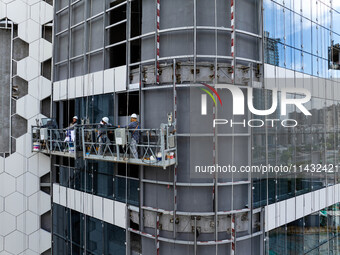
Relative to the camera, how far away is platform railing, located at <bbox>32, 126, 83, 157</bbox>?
1070 centimetres

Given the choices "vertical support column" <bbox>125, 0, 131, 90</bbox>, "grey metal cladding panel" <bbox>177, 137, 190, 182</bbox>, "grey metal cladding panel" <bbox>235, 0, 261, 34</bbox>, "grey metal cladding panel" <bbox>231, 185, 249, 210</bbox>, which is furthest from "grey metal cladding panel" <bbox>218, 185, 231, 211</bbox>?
"grey metal cladding panel" <bbox>235, 0, 261, 34</bbox>

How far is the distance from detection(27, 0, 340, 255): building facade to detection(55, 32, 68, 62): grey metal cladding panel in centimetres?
70

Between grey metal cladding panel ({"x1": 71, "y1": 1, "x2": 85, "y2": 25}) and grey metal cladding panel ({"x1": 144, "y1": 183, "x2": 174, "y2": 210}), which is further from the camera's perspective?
grey metal cladding panel ({"x1": 71, "y1": 1, "x2": 85, "y2": 25})

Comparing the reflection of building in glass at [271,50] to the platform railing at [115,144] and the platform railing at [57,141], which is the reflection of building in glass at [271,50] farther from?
the platform railing at [57,141]

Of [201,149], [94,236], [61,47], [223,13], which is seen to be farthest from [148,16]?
[94,236]

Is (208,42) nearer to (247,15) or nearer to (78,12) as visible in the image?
(247,15)

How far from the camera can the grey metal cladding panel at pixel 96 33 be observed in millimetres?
11125

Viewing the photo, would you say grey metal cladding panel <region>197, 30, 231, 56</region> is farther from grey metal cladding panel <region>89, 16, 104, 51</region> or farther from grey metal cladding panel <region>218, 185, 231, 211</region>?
grey metal cladding panel <region>218, 185, 231, 211</region>

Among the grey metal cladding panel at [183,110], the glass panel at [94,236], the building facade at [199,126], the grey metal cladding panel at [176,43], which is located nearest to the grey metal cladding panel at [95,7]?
the building facade at [199,126]

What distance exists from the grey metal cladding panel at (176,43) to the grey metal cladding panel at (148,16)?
2.19 ft

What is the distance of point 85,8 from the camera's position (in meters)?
11.6

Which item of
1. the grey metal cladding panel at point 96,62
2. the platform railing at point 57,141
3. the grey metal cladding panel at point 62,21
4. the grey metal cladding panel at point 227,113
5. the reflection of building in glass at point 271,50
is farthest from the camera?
the grey metal cladding panel at point 62,21

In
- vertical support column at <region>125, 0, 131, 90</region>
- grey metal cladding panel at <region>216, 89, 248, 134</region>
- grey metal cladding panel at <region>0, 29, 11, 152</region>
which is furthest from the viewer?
grey metal cladding panel at <region>0, 29, 11, 152</region>

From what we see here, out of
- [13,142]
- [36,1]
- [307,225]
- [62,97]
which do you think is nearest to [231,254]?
[307,225]
